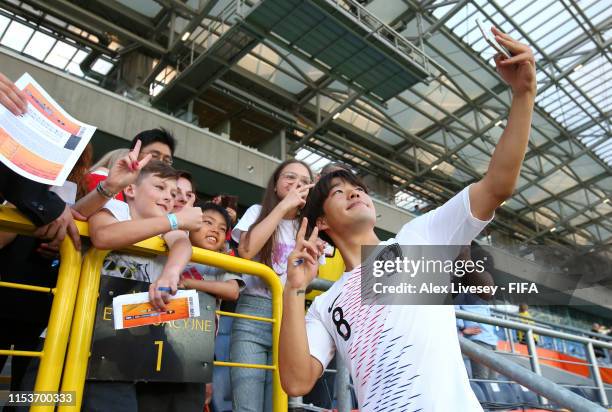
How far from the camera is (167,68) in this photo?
15.1 meters

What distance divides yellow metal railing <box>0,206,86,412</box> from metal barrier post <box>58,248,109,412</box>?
2 cm

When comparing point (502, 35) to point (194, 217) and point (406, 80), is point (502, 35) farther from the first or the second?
point (406, 80)

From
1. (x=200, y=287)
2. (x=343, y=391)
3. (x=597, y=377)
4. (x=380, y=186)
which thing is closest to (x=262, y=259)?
(x=200, y=287)

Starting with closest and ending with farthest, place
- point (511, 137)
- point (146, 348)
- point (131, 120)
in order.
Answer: point (511, 137) < point (146, 348) < point (131, 120)

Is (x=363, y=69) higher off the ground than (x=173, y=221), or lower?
higher

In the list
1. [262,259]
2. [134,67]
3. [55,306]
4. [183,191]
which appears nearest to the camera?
[55,306]

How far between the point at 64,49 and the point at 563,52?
56.3ft

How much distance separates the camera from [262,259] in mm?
2428

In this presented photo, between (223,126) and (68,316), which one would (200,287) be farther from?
(223,126)

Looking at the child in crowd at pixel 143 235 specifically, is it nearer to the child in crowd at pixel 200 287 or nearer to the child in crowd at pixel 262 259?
the child in crowd at pixel 200 287

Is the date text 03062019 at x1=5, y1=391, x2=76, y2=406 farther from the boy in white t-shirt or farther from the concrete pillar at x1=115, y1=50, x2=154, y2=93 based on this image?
the concrete pillar at x1=115, y1=50, x2=154, y2=93

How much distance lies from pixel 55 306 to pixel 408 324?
1.12 metres

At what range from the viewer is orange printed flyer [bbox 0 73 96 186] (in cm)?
129

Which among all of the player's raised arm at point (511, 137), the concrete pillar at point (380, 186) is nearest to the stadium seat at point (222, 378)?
the player's raised arm at point (511, 137)
